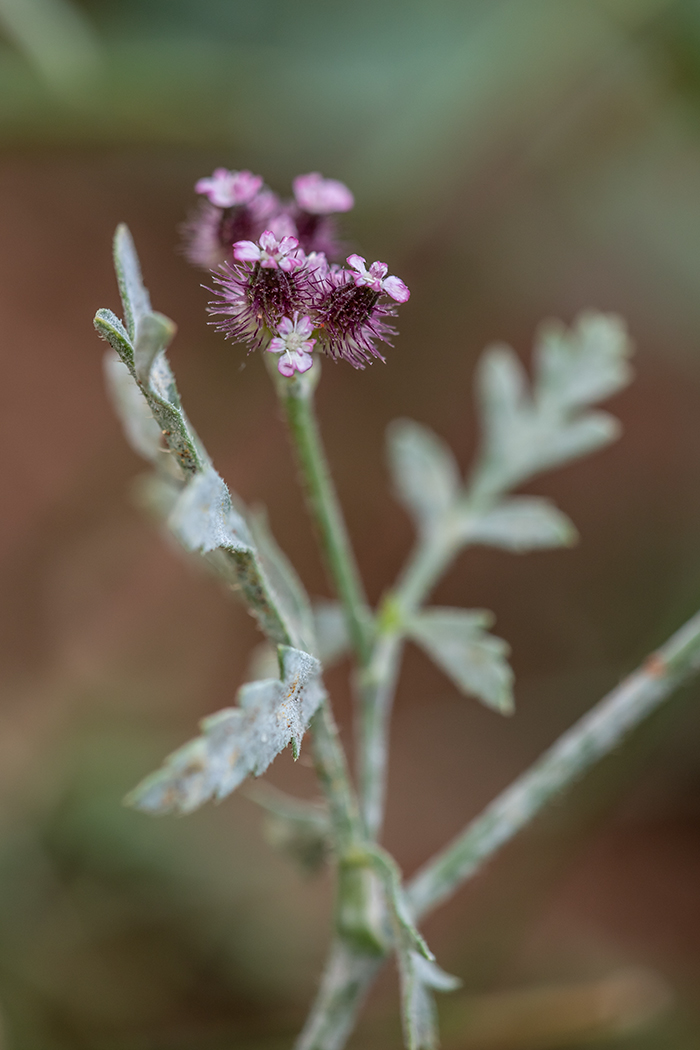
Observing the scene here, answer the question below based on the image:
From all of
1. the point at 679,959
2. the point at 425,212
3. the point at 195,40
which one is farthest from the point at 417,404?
the point at 679,959

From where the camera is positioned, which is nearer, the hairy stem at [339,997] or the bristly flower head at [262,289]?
the bristly flower head at [262,289]

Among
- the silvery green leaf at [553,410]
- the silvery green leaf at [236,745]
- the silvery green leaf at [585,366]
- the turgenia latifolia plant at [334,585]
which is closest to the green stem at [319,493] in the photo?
the turgenia latifolia plant at [334,585]

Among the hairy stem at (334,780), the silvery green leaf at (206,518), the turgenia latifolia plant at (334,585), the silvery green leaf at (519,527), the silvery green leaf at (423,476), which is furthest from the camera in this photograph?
the silvery green leaf at (423,476)

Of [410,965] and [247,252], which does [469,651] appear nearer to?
[410,965]

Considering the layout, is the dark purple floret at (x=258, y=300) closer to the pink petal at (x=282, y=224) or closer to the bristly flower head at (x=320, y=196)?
the pink petal at (x=282, y=224)

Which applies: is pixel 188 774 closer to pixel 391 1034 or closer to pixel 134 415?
pixel 134 415

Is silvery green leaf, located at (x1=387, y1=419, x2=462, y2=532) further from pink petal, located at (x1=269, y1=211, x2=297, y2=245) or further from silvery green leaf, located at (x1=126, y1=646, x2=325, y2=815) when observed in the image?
silvery green leaf, located at (x1=126, y1=646, x2=325, y2=815)

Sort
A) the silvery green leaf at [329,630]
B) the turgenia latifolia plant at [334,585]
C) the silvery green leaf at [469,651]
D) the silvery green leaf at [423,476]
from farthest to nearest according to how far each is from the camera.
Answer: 1. the silvery green leaf at [423,476]
2. the silvery green leaf at [329,630]
3. the silvery green leaf at [469,651]
4. the turgenia latifolia plant at [334,585]
